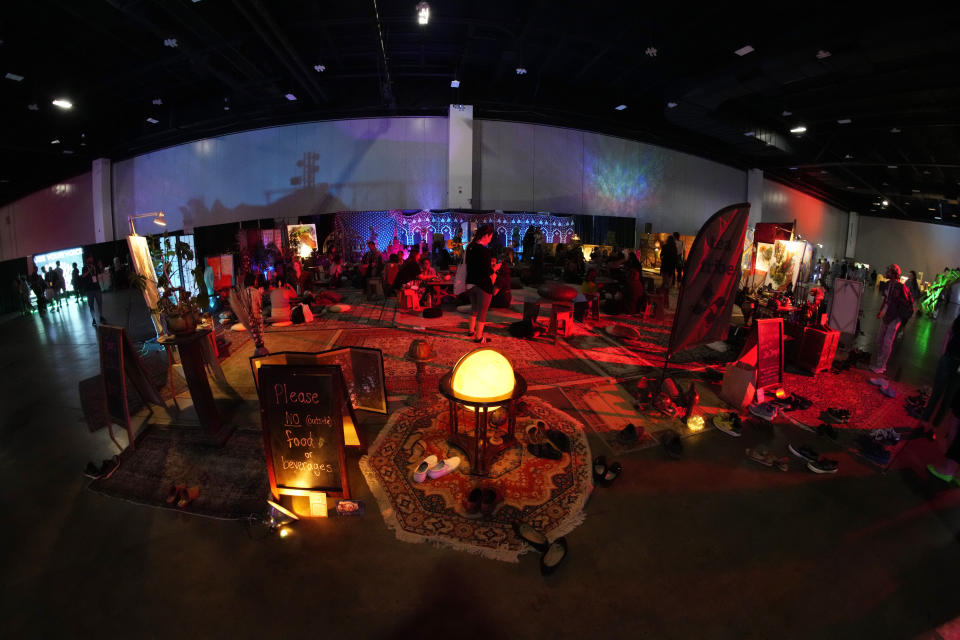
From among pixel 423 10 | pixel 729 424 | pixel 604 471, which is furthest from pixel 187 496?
pixel 423 10

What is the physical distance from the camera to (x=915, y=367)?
7223 mm

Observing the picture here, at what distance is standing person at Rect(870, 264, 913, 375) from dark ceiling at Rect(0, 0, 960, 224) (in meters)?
4.24

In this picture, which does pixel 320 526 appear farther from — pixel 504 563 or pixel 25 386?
pixel 25 386

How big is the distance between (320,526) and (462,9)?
11116mm

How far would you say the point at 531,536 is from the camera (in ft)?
10.3

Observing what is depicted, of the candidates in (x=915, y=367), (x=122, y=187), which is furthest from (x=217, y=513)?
(x=122, y=187)

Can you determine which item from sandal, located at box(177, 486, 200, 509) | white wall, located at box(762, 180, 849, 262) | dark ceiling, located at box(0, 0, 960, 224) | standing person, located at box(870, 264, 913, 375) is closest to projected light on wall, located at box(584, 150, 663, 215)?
dark ceiling, located at box(0, 0, 960, 224)

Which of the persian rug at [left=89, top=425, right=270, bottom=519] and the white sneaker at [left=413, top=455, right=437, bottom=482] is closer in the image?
the persian rug at [left=89, top=425, right=270, bottom=519]

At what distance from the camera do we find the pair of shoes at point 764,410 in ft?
A: 16.6

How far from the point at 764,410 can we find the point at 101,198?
2402 centimetres

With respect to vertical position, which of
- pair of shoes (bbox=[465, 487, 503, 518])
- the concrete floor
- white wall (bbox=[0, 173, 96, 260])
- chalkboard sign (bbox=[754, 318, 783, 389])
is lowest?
the concrete floor

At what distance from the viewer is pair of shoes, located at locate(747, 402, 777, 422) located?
5052 mm

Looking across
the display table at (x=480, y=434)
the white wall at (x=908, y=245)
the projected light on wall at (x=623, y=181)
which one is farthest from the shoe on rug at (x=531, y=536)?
the white wall at (x=908, y=245)

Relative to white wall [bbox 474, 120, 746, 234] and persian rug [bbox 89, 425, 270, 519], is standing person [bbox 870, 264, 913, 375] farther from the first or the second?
white wall [bbox 474, 120, 746, 234]
